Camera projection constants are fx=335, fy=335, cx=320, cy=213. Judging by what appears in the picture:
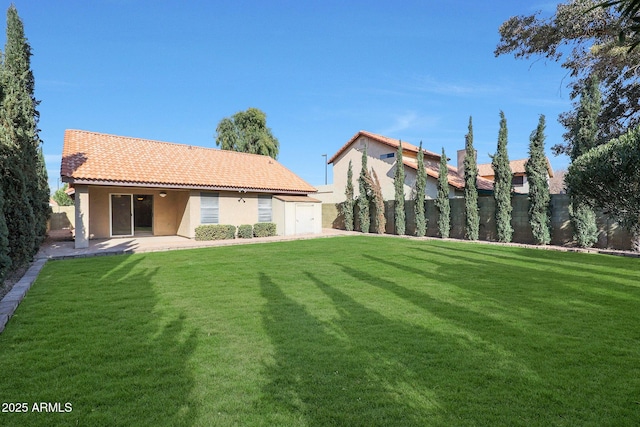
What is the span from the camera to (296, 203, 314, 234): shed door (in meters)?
21.2

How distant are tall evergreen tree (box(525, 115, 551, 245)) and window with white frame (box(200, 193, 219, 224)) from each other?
15962 mm

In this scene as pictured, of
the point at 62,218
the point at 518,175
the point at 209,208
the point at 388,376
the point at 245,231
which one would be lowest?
the point at 388,376

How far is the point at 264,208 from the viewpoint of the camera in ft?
69.1

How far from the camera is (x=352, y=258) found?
11.3 metres

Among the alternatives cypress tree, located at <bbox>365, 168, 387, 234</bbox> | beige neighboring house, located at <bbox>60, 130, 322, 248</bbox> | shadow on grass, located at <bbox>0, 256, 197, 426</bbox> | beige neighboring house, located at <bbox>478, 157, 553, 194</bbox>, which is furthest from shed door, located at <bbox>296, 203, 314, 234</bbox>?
beige neighboring house, located at <bbox>478, 157, 553, 194</bbox>

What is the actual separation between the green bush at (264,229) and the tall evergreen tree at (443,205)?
9864 mm

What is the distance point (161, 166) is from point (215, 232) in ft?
15.8

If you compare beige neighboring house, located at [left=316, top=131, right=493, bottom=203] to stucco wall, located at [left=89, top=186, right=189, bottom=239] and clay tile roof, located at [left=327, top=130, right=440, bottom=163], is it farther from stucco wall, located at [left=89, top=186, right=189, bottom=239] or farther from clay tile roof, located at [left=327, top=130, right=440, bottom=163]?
stucco wall, located at [left=89, top=186, right=189, bottom=239]

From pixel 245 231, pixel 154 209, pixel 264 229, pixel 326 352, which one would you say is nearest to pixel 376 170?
pixel 264 229

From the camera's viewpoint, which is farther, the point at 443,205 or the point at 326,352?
the point at 443,205

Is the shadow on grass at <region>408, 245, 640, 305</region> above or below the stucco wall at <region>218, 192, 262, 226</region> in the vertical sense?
below

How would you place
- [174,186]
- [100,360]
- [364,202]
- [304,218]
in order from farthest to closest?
[364,202] < [304,218] < [174,186] < [100,360]

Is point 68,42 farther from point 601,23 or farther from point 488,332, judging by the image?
point 601,23

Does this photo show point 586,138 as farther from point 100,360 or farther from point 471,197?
point 100,360
